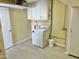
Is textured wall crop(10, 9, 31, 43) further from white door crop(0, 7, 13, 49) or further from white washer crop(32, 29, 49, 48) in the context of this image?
white washer crop(32, 29, 49, 48)

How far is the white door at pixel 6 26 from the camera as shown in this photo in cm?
364

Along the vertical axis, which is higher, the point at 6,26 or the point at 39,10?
the point at 39,10

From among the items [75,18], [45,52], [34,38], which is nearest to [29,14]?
[34,38]

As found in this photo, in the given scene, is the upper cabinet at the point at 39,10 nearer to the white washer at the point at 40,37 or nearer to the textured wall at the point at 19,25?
the textured wall at the point at 19,25

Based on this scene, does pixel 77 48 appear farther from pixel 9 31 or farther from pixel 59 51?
pixel 9 31

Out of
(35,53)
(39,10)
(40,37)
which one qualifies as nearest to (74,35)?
(40,37)

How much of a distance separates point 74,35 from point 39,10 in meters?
1.86

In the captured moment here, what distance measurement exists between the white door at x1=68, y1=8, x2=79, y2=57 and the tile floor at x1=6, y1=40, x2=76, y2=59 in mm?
285

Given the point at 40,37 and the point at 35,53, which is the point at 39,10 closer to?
the point at 40,37

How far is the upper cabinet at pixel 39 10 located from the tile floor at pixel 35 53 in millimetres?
1411

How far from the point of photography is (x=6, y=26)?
3.84 m

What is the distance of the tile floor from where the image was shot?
3354 mm

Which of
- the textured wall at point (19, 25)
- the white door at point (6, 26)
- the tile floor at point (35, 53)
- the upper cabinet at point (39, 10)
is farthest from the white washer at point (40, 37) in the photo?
the white door at point (6, 26)

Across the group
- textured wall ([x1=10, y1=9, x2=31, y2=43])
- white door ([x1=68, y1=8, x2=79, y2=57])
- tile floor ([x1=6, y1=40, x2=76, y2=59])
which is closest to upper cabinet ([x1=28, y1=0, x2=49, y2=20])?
textured wall ([x1=10, y1=9, x2=31, y2=43])
